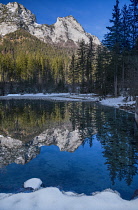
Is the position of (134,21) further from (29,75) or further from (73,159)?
(29,75)

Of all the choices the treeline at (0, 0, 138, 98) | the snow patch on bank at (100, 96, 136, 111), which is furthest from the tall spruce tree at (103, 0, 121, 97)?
the snow patch on bank at (100, 96, 136, 111)

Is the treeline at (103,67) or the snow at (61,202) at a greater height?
the treeline at (103,67)

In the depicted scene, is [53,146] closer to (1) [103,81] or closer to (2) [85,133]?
(2) [85,133]

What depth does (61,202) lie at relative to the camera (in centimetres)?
337

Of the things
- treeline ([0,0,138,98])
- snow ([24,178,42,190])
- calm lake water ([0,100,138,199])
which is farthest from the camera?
treeline ([0,0,138,98])

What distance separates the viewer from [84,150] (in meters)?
7.48

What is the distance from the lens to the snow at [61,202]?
318 cm

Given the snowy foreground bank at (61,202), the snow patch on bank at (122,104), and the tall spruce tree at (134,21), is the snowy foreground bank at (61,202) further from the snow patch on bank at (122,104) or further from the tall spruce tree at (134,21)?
the tall spruce tree at (134,21)

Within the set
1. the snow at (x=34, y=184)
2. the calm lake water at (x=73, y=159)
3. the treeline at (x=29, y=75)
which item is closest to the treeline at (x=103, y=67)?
the treeline at (x=29, y=75)

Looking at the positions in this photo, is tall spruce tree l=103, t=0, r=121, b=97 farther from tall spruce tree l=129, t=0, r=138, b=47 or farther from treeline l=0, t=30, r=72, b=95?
treeline l=0, t=30, r=72, b=95

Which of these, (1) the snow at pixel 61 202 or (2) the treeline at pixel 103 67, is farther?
(2) the treeline at pixel 103 67

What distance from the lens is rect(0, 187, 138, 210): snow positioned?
3180 mm

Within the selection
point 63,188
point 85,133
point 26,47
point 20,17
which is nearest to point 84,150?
point 85,133

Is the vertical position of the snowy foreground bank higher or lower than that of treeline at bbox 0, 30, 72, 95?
lower
